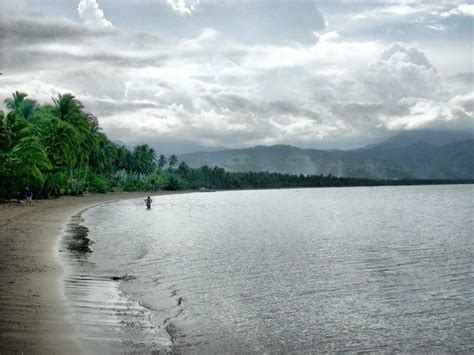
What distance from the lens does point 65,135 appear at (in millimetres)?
78312

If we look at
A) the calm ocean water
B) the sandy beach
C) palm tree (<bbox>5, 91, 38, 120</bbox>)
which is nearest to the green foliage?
palm tree (<bbox>5, 91, 38, 120</bbox>)

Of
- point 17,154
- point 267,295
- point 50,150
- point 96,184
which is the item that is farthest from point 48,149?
point 267,295

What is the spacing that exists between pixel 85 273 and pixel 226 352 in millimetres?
10433

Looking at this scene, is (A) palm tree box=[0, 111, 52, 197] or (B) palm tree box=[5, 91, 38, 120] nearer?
(A) palm tree box=[0, 111, 52, 197]

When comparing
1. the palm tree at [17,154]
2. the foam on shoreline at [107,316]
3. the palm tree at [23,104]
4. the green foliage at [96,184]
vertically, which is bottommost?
the foam on shoreline at [107,316]

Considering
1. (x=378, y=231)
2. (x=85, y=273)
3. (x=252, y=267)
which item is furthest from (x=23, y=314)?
(x=378, y=231)

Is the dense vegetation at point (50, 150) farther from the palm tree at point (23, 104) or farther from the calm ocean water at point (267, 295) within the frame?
the calm ocean water at point (267, 295)

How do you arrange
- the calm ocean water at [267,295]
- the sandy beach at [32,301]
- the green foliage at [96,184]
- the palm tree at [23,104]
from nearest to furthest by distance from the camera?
the sandy beach at [32,301], the calm ocean water at [267,295], the palm tree at [23,104], the green foliage at [96,184]

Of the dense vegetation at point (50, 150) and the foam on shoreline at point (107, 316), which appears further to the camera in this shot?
the dense vegetation at point (50, 150)

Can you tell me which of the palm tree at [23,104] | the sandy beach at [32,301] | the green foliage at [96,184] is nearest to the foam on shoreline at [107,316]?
the sandy beach at [32,301]

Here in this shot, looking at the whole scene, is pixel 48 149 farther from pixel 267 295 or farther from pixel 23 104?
pixel 267 295

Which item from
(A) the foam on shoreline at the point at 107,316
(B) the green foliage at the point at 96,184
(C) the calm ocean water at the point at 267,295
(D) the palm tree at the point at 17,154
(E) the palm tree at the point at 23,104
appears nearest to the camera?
(A) the foam on shoreline at the point at 107,316

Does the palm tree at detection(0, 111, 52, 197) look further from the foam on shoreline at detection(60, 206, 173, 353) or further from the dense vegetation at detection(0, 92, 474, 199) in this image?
the foam on shoreline at detection(60, 206, 173, 353)

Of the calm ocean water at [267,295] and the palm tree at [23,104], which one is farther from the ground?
the palm tree at [23,104]
